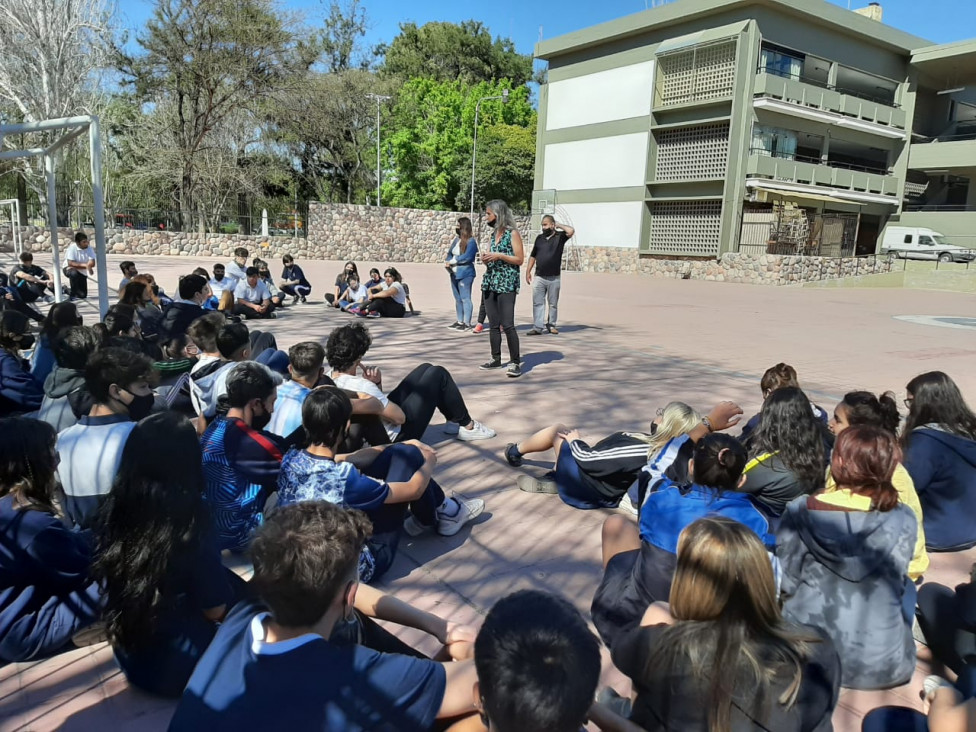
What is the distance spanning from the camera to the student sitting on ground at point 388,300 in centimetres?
1165

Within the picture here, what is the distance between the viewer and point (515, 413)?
583cm

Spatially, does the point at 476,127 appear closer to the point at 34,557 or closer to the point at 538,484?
the point at 538,484

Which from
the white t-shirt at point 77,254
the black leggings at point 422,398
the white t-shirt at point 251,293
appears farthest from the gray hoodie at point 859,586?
the white t-shirt at point 77,254

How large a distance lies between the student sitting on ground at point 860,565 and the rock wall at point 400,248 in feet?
81.2

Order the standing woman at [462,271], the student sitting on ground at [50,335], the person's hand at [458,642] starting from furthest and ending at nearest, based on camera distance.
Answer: the standing woman at [462,271], the student sitting on ground at [50,335], the person's hand at [458,642]

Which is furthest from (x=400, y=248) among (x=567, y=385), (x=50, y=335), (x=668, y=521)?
(x=668, y=521)

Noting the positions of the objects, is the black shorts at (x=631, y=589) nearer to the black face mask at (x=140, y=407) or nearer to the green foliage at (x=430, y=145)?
the black face mask at (x=140, y=407)

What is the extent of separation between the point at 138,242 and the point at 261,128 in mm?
9425

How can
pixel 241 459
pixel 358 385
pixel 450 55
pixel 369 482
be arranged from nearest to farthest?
1. pixel 369 482
2. pixel 241 459
3. pixel 358 385
4. pixel 450 55

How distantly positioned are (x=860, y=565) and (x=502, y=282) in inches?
206

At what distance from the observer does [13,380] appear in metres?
4.51

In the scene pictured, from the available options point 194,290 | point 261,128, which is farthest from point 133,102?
point 194,290

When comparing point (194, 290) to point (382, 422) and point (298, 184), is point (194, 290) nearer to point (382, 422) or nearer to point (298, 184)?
point (382, 422)

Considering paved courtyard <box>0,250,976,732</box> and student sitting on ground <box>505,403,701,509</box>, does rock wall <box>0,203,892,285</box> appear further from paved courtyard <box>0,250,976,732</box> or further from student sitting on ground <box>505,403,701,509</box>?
student sitting on ground <box>505,403,701,509</box>
